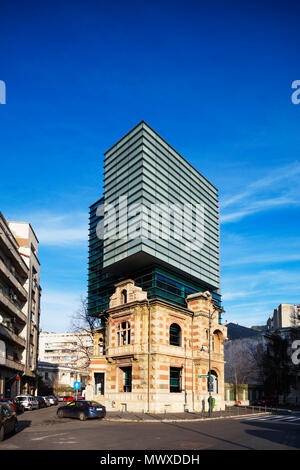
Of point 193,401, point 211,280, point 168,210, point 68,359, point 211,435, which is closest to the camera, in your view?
point 211,435

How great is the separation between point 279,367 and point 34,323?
4423 centimetres

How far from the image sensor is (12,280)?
167ft

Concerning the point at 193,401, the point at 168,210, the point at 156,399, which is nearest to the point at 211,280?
the point at 168,210

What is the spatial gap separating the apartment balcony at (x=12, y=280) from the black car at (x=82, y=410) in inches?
867

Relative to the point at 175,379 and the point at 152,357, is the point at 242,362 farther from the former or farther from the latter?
the point at 152,357

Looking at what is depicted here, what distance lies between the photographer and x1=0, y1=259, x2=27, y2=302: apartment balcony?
1832 inches

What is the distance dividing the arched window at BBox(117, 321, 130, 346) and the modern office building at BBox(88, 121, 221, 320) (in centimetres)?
416

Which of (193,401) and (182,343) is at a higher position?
(182,343)

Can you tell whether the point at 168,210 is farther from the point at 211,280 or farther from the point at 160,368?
the point at 160,368

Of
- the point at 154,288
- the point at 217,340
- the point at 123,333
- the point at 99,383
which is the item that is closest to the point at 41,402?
the point at 99,383

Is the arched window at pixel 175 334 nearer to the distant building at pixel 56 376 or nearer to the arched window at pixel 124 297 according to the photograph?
the arched window at pixel 124 297

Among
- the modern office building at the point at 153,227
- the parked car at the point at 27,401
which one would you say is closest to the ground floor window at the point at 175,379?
the modern office building at the point at 153,227

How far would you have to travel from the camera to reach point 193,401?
142 feet
